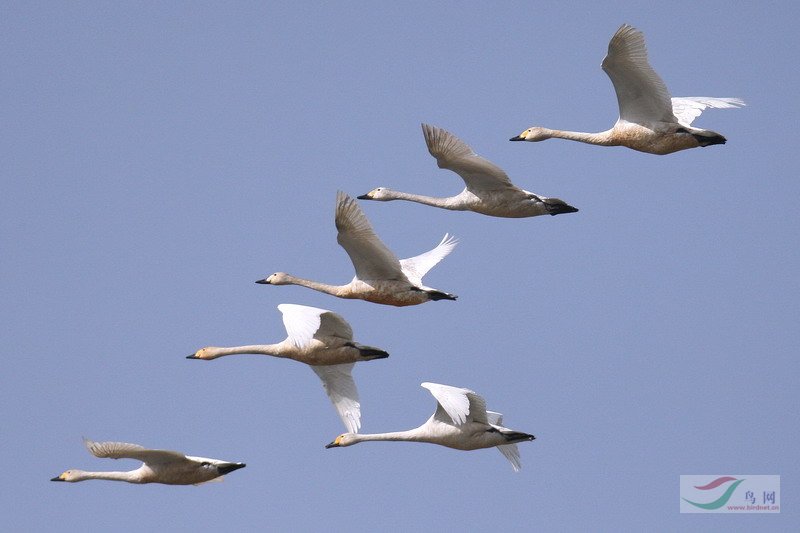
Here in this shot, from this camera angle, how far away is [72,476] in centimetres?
3938

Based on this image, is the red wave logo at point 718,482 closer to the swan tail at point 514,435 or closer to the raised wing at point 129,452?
the swan tail at point 514,435

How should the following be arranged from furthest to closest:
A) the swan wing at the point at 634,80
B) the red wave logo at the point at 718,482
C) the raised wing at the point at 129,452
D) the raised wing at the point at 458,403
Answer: the red wave logo at the point at 718,482, the swan wing at the point at 634,80, the raised wing at the point at 458,403, the raised wing at the point at 129,452

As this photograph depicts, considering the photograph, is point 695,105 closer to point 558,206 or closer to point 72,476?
point 558,206

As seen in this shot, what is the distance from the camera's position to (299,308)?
36.3 metres

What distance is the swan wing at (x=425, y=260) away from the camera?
39.3 meters

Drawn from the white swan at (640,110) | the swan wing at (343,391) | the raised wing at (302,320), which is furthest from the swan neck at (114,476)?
the white swan at (640,110)

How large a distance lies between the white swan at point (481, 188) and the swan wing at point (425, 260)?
1.43m

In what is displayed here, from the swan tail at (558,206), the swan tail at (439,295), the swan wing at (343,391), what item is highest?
the swan tail at (558,206)

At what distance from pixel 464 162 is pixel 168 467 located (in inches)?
299

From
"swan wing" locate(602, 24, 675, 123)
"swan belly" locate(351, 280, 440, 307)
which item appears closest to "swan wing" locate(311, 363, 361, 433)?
"swan belly" locate(351, 280, 440, 307)

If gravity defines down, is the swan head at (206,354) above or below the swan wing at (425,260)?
below

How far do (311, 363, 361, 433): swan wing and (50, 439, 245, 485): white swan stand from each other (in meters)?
3.46

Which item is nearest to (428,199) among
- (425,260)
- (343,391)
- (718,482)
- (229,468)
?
(425,260)

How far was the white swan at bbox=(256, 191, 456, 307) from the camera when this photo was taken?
120ft
